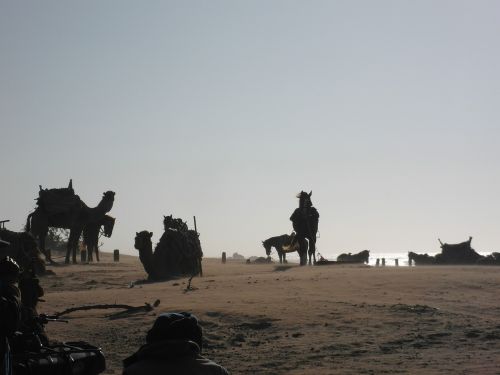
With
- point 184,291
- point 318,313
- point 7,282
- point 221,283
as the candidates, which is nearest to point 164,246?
point 221,283

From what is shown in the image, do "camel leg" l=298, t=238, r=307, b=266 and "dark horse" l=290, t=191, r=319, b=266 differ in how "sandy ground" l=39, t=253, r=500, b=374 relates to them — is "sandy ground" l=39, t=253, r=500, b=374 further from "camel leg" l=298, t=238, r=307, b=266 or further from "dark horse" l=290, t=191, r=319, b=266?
"camel leg" l=298, t=238, r=307, b=266

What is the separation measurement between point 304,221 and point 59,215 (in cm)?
1141

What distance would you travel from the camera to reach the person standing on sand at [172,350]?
490 centimetres

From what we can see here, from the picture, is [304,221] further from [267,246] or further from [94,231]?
[267,246]

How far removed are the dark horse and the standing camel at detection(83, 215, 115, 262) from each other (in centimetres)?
1098

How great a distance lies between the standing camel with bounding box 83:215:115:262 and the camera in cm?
4109

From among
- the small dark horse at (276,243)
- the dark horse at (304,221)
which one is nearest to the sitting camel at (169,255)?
the dark horse at (304,221)

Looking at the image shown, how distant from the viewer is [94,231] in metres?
41.6

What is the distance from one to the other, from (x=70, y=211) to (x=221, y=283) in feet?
54.6

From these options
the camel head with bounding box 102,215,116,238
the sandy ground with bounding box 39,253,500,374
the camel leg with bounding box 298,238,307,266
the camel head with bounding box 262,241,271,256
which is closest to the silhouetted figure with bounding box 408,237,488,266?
the camel leg with bounding box 298,238,307,266

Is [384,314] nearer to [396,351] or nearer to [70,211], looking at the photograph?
[396,351]

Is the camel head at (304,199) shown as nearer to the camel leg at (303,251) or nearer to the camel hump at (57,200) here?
the camel leg at (303,251)

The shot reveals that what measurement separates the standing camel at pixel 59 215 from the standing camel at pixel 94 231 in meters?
1.98

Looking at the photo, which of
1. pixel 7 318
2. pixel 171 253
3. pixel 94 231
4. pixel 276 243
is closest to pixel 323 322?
pixel 7 318
